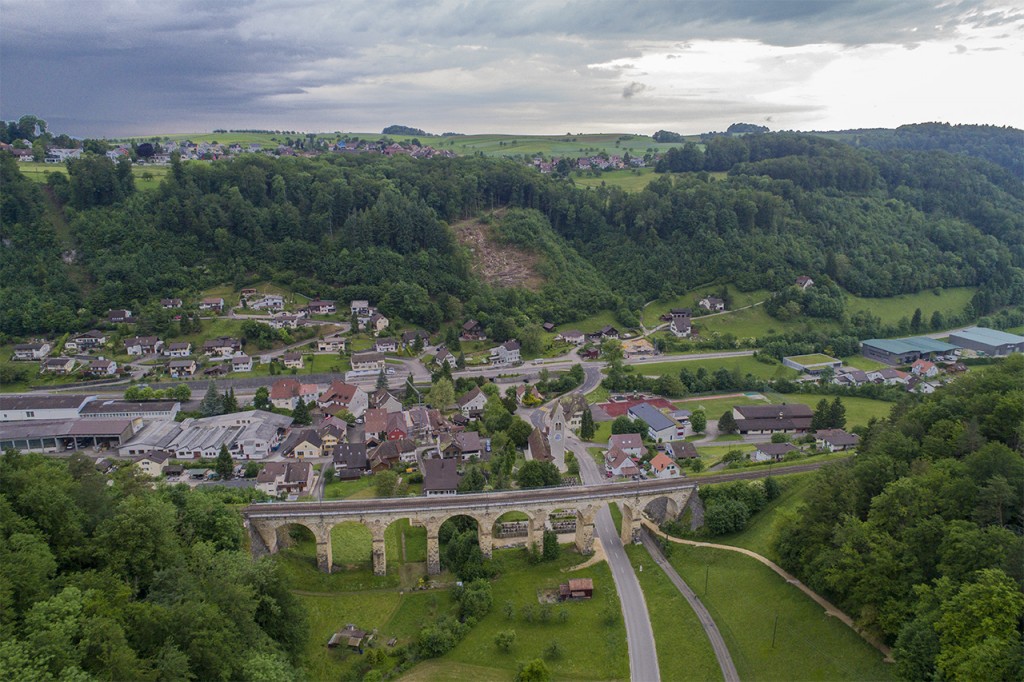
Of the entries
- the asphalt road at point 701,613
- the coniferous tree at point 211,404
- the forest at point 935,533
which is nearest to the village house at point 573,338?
the coniferous tree at point 211,404

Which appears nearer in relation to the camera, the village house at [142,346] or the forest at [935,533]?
the forest at [935,533]

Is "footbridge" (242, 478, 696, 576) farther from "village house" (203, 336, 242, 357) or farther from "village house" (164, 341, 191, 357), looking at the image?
"village house" (164, 341, 191, 357)

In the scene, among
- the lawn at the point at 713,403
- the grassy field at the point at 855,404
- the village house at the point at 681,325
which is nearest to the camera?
the grassy field at the point at 855,404

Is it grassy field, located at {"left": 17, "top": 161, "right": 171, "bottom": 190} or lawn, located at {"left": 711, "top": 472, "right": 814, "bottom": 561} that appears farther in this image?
grassy field, located at {"left": 17, "top": 161, "right": 171, "bottom": 190}

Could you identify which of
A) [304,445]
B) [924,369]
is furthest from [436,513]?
[924,369]

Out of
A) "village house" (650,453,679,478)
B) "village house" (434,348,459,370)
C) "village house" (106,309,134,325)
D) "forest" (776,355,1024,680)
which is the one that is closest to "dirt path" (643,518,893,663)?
"forest" (776,355,1024,680)

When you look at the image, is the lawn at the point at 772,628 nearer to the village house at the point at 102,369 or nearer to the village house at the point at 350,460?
the village house at the point at 350,460
